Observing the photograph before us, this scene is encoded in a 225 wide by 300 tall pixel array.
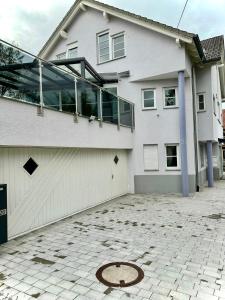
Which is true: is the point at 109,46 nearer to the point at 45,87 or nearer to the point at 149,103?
the point at 149,103

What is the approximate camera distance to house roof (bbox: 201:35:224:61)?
16000 millimetres

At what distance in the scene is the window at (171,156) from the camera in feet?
45.3

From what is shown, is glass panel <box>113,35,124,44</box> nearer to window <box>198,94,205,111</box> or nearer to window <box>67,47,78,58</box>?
window <box>67,47,78,58</box>

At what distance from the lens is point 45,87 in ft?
23.8

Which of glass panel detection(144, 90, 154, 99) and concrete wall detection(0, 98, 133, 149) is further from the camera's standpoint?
glass panel detection(144, 90, 154, 99)

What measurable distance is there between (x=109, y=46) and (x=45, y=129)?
31.4ft

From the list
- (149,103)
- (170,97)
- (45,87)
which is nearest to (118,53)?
(149,103)

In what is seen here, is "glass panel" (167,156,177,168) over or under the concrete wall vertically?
under

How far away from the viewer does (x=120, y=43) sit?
14.7 m

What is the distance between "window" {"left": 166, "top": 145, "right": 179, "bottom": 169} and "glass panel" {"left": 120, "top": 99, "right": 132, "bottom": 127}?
2.50m

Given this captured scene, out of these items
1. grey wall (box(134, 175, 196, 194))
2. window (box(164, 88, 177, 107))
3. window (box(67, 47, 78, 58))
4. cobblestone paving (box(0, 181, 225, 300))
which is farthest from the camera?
window (box(67, 47, 78, 58))

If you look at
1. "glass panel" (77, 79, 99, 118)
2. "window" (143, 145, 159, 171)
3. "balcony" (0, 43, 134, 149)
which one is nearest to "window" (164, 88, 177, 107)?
"window" (143, 145, 159, 171)

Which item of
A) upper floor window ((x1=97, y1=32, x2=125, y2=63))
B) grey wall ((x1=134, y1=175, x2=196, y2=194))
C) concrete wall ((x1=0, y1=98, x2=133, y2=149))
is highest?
upper floor window ((x1=97, y1=32, x2=125, y2=63))

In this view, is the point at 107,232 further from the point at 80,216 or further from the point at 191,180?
the point at 191,180
